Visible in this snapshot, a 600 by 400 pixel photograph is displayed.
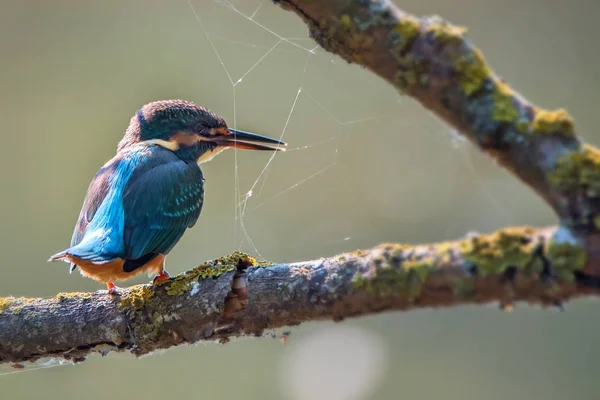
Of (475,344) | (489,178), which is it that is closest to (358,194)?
(489,178)

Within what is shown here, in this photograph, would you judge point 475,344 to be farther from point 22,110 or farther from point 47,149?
point 22,110

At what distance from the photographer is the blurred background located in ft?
16.4

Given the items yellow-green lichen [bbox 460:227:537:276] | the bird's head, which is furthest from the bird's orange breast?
yellow-green lichen [bbox 460:227:537:276]

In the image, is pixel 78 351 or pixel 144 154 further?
pixel 144 154

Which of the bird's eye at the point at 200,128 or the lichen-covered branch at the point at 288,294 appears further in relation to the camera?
the bird's eye at the point at 200,128

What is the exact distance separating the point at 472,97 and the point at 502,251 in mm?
313

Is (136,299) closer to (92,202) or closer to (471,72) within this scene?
(92,202)

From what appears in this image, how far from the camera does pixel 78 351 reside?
2217 millimetres

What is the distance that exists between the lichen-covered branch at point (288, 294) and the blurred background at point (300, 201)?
233cm

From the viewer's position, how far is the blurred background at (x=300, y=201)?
5000 mm

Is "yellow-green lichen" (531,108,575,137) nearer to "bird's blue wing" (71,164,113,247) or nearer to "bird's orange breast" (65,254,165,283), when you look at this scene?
"bird's orange breast" (65,254,165,283)

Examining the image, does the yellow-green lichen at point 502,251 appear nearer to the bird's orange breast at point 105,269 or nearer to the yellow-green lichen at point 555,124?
the yellow-green lichen at point 555,124

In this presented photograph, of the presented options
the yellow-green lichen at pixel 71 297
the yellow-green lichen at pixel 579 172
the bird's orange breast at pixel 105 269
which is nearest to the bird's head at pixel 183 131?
the bird's orange breast at pixel 105 269

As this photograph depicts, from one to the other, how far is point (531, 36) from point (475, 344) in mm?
2998
